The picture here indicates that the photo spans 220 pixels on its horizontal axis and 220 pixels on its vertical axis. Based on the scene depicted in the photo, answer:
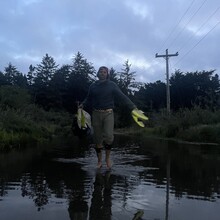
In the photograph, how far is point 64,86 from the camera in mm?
77750

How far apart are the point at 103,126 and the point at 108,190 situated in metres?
2.58

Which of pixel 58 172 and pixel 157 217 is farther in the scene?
pixel 58 172

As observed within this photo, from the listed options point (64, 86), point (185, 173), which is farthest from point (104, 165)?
point (64, 86)

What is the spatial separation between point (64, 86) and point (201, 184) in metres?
71.7

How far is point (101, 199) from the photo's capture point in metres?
5.53

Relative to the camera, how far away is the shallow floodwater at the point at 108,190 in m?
4.83

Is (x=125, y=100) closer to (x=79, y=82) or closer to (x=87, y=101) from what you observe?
(x=87, y=101)

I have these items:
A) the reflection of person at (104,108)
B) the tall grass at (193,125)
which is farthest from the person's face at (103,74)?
the tall grass at (193,125)

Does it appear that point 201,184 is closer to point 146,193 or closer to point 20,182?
point 146,193

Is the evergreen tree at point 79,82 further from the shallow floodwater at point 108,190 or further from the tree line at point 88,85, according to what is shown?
the shallow floodwater at point 108,190

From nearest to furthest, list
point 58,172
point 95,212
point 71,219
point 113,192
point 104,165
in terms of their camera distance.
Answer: point 71,219 < point 95,212 < point 113,192 < point 58,172 < point 104,165

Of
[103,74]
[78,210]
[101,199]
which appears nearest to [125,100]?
[103,74]

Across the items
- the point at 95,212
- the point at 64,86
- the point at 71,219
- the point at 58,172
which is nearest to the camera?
the point at 71,219

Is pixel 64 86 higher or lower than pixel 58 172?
higher
